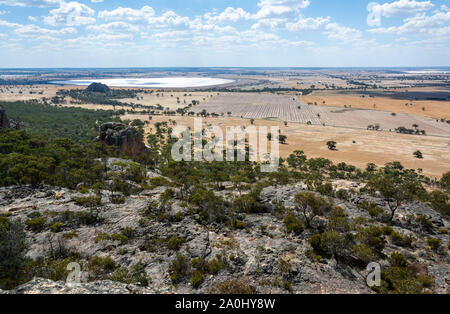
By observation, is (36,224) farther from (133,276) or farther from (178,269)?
(178,269)

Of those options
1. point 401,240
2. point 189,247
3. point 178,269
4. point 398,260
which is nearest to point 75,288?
point 178,269

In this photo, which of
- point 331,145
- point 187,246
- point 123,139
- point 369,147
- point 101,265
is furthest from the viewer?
point 331,145

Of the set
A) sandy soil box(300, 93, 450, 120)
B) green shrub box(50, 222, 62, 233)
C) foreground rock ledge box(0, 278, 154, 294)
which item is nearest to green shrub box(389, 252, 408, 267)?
foreground rock ledge box(0, 278, 154, 294)

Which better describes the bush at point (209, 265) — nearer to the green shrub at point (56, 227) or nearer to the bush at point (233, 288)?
the bush at point (233, 288)

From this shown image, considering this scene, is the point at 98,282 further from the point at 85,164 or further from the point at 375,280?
the point at 85,164

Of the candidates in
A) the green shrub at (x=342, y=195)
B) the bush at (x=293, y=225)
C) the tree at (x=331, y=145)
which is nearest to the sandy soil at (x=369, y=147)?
the tree at (x=331, y=145)

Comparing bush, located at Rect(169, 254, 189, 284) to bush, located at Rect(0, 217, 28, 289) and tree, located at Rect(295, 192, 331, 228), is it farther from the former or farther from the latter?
tree, located at Rect(295, 192, 331, 228)
